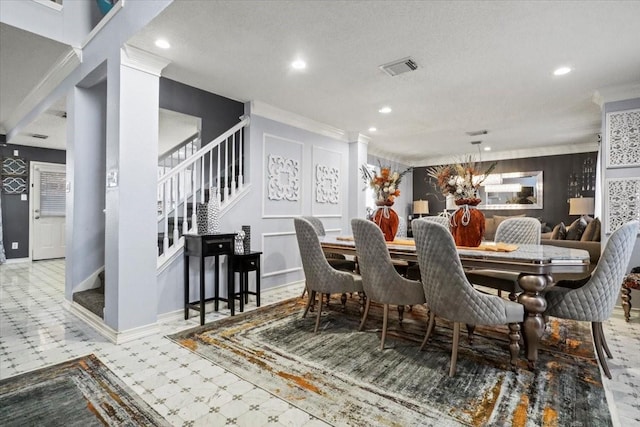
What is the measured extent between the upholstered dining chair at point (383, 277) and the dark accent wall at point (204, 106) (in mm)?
2619

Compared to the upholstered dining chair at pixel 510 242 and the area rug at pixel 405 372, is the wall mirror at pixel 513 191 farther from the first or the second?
the area rug at pixel 405 372

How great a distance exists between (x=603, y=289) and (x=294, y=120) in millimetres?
3870

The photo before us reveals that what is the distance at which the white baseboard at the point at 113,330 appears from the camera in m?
2.65

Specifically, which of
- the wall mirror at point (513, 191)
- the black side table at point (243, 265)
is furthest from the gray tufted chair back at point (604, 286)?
the wall mirror at point (513, 191)

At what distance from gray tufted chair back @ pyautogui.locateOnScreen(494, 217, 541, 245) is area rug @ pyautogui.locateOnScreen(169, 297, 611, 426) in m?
0.84

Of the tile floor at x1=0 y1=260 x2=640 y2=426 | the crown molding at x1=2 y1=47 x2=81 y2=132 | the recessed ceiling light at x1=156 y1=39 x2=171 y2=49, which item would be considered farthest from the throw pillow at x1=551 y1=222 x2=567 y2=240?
the crown molding at x1=2 y1=47 x2=81 y2=132

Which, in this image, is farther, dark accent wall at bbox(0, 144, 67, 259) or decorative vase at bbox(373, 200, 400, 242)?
dark accent wall at bbox(0, 144, 67, 259)

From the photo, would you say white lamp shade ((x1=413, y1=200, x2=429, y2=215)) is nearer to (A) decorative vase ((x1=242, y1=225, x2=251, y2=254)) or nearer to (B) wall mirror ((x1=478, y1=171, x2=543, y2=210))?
(B) wall mirror ((x1=478, y1=171, x2=543, y2=210))

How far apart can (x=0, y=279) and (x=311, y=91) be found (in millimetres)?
5531

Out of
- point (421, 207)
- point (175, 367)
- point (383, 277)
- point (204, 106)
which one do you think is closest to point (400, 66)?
point (383, 277)

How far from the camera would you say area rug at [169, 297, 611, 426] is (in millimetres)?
1710

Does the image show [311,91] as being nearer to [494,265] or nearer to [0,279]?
[494,265]

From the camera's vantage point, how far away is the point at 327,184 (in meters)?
5.40

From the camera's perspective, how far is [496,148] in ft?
23.0
